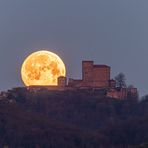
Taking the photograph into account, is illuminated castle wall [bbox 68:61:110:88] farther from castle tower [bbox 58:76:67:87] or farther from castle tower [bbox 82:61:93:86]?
castle tower [bbox 58:76:67:87]

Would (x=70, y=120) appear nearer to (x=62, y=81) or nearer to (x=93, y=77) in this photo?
(x=62, y=81)

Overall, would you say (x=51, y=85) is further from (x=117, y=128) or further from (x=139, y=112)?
(x=117, y=128)

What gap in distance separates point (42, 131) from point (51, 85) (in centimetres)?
4382

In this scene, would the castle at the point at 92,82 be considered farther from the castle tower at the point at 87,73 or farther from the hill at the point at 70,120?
the hill at the point at 70,120

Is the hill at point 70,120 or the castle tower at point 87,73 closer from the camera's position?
the hill at point 70,120

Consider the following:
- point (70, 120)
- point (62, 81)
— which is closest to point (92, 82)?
point (62, 81)

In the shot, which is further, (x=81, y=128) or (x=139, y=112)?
(x=139, y=112)

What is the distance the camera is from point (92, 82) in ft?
643

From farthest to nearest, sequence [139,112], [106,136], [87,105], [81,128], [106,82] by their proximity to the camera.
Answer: [106,82]
[87,105]
[139,112]
[81,128]
[106,136]

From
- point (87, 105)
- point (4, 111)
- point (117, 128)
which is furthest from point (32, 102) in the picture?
point (117, 128)

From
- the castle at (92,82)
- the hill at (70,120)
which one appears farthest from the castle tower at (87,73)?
the hill at (70,120)

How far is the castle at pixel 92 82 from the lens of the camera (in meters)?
192

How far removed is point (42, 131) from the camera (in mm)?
149500

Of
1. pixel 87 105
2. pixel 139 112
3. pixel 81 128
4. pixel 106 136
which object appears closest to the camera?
pixel 106 136
